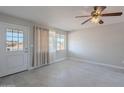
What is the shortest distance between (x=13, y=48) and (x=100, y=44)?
14.2ft

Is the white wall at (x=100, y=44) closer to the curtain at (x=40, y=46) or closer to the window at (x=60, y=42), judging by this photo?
the window at (x=60, y=42)

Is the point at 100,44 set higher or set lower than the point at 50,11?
lower

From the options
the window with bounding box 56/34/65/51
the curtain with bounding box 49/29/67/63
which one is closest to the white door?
the curtain with bounding box 49/29/67/63

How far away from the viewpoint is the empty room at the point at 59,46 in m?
2.78

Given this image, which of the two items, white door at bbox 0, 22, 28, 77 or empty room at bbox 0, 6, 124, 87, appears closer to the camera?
empty room at bbox 0, 6, 124, 87

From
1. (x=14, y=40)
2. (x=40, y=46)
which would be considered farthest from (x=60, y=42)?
(x=14, y=40)

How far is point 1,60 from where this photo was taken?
3209 mm

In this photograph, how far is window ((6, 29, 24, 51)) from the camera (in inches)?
135

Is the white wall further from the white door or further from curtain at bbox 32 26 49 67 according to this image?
the white door

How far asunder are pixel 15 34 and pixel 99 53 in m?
4.33

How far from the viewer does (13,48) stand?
3.60m

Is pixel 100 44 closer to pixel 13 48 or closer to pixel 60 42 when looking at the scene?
pixel 60 42

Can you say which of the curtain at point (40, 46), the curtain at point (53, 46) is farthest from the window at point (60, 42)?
the curtain at point (40, 46)
